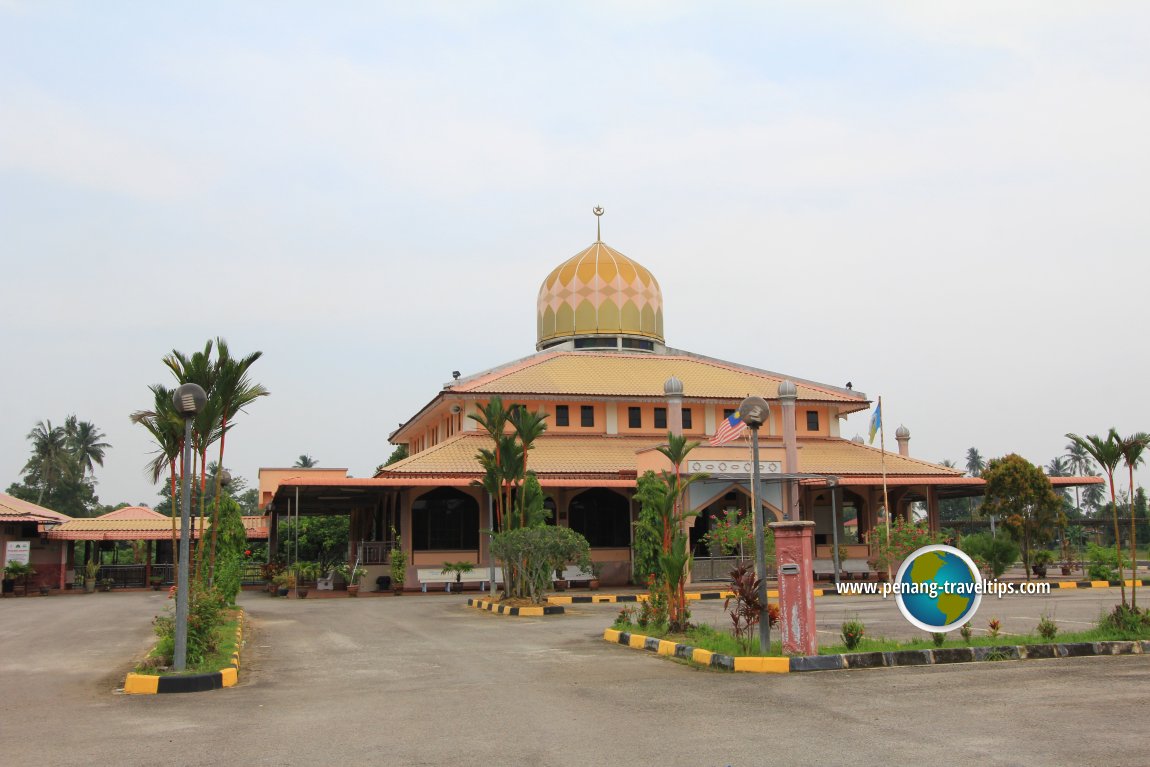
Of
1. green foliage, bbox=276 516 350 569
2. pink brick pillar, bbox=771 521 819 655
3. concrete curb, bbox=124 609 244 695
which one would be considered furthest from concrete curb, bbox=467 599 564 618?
green foliage, bbox=276 516 350 569

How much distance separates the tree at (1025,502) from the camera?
31.3 m

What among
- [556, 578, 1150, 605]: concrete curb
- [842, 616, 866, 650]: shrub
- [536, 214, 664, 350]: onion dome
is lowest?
[556, 578, 1150, 605]: concrete curb

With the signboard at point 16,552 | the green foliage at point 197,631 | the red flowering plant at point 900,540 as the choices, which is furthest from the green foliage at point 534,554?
the signboard at point 16,552

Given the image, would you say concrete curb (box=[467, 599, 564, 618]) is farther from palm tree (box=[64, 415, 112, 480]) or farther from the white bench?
palm tree (box=[64, 415, 112, 480])

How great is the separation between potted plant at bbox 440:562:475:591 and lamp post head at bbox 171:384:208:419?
19563 mm

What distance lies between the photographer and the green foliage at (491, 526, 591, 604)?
897 inches

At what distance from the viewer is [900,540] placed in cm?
2995

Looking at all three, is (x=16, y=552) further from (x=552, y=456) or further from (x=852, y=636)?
(x=852, y=636)

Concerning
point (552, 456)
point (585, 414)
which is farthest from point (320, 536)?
point (552, 456)

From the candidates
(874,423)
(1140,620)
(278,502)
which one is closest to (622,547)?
(874,423)

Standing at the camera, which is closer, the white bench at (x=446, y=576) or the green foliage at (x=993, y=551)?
the green foliage at (x=993, y=551)

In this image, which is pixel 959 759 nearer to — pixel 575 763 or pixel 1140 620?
pixel 575 763

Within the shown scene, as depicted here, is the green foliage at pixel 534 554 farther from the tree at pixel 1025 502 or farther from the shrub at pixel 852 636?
the tree at pixel 1025 502

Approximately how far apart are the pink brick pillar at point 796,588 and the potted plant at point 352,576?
21412mm
